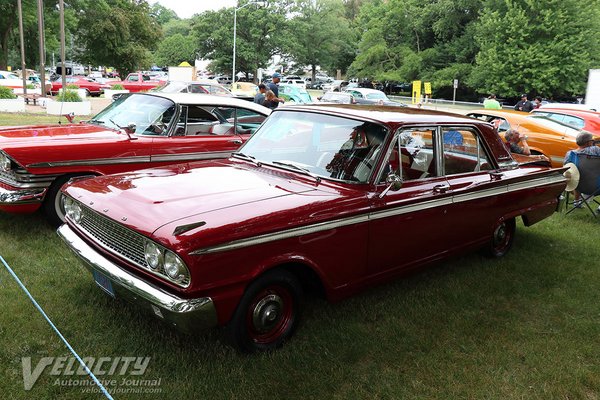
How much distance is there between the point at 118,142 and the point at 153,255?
319 centimetres

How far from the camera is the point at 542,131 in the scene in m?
10.9

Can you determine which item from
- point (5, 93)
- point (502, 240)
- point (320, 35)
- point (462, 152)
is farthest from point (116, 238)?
point (320, 35)

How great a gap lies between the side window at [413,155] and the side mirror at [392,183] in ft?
0.27

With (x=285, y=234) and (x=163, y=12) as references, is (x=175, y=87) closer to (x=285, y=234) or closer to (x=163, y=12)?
(x=285, y=234)

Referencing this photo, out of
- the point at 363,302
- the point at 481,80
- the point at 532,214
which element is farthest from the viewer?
the point at 481,80

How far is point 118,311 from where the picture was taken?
396cm

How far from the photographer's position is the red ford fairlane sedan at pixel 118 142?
5266mm

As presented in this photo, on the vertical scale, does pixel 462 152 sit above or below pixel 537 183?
above

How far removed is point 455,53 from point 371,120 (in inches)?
1942

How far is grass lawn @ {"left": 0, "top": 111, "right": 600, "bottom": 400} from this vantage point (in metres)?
3.21

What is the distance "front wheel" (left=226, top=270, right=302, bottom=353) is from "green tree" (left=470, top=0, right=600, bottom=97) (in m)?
41.8

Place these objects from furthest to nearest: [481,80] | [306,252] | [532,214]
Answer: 1. [481,80]
2. [532,214]
3. [306,252]

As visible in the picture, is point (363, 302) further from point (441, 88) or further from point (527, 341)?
point (441, 88)

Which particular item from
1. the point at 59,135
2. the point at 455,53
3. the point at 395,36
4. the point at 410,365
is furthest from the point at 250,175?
the point at 395,36
